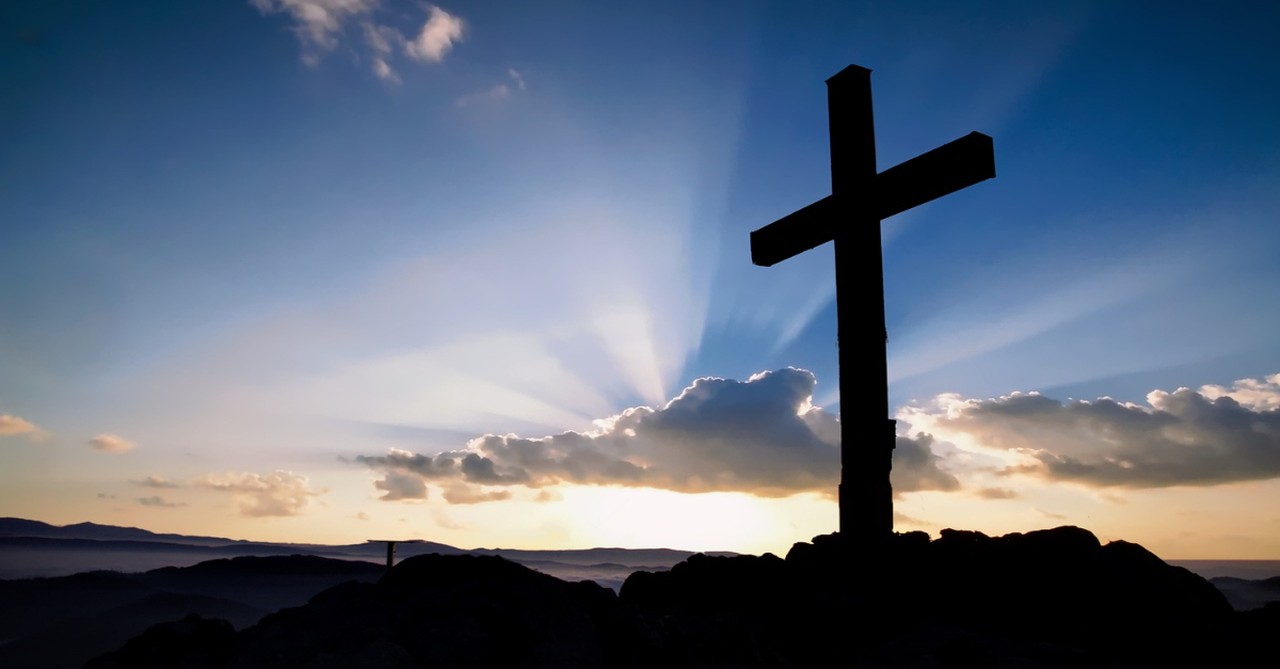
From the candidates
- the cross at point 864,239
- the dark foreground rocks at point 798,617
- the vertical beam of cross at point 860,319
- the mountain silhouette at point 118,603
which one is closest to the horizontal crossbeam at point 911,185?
the cross at point 864,239

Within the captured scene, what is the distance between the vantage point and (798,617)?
18.1 ft

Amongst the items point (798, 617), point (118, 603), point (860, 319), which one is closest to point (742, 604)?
point (798, 617)

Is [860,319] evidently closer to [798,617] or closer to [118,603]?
[798,617]

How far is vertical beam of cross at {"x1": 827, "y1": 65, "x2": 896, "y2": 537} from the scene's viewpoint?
695cm

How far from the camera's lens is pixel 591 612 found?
441 centimetres

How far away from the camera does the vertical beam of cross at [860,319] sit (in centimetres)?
695

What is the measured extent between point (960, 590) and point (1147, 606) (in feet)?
3.58

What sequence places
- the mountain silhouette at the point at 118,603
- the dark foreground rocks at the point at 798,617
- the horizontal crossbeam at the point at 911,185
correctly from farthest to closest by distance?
the mountain silhouette at the point at 118,603
the horizontal crossbeam at the point at 911,185
the dark foreground rocks at the point at 798,617

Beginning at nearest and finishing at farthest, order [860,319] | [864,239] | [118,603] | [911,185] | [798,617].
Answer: [798,617], [860,319], [911,185], [864,239], [118,603]

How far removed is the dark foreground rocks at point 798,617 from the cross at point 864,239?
581 mm

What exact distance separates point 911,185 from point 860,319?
1.30 meters

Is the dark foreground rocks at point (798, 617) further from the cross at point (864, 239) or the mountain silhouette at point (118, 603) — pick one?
the mountain silhouette at point (118, 603)

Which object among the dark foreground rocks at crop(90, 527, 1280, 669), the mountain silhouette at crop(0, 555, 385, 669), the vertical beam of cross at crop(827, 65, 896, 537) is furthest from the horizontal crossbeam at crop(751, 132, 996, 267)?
the mountain silhouette at crop(0, 555, 385, 669)

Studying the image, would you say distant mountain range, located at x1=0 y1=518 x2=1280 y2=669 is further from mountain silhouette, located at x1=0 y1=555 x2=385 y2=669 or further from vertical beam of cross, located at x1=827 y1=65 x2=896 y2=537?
mountain silhouette, located at x1=0 y1=555 x2=385 y2=669
